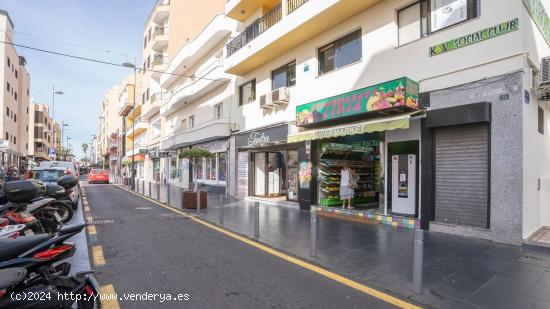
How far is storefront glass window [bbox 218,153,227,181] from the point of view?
18812 mm

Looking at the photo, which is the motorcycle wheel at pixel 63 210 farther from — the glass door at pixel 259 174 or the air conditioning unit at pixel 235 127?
the air conditioning unit at pixel 235 127

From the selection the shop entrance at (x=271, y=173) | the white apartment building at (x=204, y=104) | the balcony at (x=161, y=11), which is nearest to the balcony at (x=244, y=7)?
the white apartment building at (x=204, y=104)

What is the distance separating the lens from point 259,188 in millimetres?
16141

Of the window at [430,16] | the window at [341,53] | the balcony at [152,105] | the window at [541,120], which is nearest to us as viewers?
the window at [430,16]

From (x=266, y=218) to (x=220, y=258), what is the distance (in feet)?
15.1

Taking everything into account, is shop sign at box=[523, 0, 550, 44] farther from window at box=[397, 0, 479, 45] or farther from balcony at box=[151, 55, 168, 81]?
balcony at box=[151, 55, 168, 81]

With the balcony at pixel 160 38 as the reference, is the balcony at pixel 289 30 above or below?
below

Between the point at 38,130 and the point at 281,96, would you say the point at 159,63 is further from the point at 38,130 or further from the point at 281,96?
the point at 38,130

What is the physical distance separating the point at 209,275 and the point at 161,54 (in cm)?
3289

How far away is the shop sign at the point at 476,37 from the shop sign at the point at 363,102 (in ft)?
3.35

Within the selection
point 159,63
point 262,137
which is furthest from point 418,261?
point 159,63

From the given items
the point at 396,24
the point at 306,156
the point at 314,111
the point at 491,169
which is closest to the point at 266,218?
the point at 306,156

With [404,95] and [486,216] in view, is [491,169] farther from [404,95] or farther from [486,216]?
[404,95]

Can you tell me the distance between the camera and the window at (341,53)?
10.7m
